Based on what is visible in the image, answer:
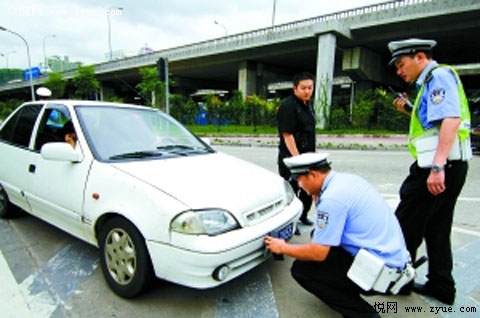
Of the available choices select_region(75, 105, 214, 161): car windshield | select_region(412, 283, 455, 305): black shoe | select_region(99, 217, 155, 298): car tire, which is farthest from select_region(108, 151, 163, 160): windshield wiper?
select_region(412, 283, 455, 305): black shoe

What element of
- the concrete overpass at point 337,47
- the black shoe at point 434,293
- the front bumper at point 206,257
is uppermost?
the concrete overpass at point 337,47

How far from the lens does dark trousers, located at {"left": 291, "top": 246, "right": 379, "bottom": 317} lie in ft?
6.14

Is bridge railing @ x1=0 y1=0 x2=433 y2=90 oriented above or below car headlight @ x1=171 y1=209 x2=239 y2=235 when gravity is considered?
above

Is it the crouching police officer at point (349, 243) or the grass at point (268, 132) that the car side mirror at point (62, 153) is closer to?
the crouching police officer at point (349, 243)

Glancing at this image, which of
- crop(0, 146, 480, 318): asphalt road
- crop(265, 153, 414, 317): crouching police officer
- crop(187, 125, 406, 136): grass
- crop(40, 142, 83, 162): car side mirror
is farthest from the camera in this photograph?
crop(187, 125, 406, 136): grass

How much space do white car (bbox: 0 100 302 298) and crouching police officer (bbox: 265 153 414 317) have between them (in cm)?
44

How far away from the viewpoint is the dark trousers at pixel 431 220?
6.86ft

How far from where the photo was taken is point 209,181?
2229mm

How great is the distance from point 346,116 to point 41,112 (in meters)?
18.7

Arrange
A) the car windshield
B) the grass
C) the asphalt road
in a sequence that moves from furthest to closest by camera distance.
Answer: the grass, the car windshield, the asphalt road

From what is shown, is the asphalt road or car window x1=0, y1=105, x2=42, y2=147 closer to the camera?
the asphalt road

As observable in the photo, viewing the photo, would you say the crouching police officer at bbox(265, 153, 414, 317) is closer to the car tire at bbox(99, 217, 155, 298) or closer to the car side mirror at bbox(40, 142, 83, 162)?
the car tire at bbox(99, 217, 155, 298)

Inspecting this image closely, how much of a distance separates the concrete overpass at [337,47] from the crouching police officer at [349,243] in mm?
19494

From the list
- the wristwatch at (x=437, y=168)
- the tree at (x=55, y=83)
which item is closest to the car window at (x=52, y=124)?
the wristwatch at (x=437, y=168)
